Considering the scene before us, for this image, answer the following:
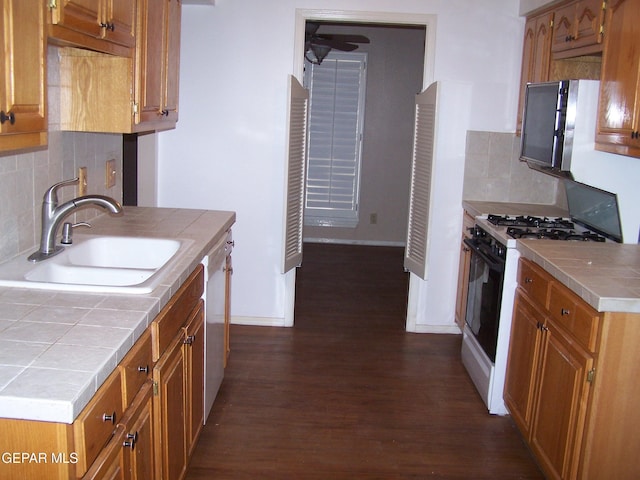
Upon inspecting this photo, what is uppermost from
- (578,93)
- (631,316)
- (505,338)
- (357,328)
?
(578,93)

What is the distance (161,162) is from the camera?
14.8ft

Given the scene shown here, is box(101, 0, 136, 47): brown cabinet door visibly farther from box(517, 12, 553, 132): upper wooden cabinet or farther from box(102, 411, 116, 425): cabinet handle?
box(517, 12, 553, 132): upper wooden cabinet

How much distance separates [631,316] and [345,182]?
526 centimetres

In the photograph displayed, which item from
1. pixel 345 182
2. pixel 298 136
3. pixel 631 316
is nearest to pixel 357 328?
pixel 298 136

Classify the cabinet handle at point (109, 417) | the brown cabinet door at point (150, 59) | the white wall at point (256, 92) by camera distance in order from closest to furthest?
the cabinet handle at point (109, 417), the brown cabinet door at point (150, 59), the white wall at point (256, 92)

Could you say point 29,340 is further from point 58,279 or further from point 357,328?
point 357,328

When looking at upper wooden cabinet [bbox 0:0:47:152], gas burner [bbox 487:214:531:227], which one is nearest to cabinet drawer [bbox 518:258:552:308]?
gas burner [bbox 487:214:531:227]

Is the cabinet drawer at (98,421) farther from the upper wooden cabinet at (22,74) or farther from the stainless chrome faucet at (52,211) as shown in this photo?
the stainless chrome faucet at (52,211)

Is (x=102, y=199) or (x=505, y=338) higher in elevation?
(x=102, y=199)

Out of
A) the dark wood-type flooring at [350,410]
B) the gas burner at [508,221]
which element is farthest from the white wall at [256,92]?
the gas burner at [508,221]

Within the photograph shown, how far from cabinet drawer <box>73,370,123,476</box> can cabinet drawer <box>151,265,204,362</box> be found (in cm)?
36

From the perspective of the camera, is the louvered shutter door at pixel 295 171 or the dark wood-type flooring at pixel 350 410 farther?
the louvered shutter door at pixel 295 171

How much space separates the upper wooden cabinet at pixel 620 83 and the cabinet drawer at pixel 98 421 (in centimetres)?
219

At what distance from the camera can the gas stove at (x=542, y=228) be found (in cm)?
337
